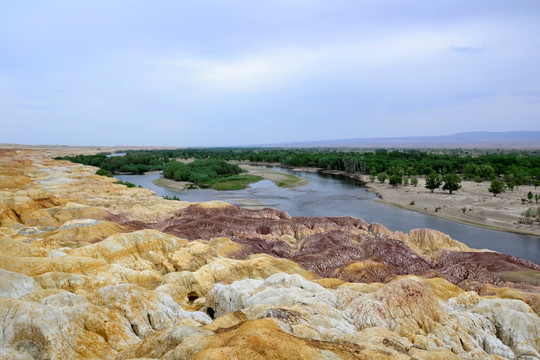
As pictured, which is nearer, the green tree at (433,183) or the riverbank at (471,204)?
the riverbank at (471,204)

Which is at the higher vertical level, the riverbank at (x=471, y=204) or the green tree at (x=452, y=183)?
the green tree at (x=452, y=183)

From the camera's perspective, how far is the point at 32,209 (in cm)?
4525

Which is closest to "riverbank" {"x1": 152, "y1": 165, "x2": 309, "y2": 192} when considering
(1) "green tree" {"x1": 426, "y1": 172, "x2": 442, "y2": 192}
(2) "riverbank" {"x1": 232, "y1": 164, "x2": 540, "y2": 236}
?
(2) "riverbank" {"x1": 232, "y1": 164, "x2": 540, "y2": 236}

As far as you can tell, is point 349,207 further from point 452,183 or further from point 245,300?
point 245,300

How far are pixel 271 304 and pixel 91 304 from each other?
9.38 meters

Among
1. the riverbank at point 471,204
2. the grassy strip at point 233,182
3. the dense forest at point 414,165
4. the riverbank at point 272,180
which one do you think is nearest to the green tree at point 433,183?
the riverbank at point 471,204

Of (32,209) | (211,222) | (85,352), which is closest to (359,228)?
(211,222)

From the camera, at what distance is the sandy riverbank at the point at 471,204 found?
64.8 metres

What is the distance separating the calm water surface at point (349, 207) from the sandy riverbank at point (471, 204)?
3424mm

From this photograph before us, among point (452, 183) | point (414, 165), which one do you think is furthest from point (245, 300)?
point (414, 165)

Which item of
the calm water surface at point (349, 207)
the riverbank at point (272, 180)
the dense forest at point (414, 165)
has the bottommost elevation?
the calm water surface at point (349, 207)

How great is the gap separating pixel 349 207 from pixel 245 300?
6361 cm

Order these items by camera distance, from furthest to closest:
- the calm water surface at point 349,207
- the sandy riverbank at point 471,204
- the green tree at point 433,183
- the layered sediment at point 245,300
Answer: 1. the green tree at point 433,183
2. the sandy riverbank at point 471,204
3. the calm water surface at point 349,207
4. the layered sediment at point 245,300

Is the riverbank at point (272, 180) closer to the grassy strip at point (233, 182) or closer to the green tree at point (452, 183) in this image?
the grassy strip at point (233, 182)
